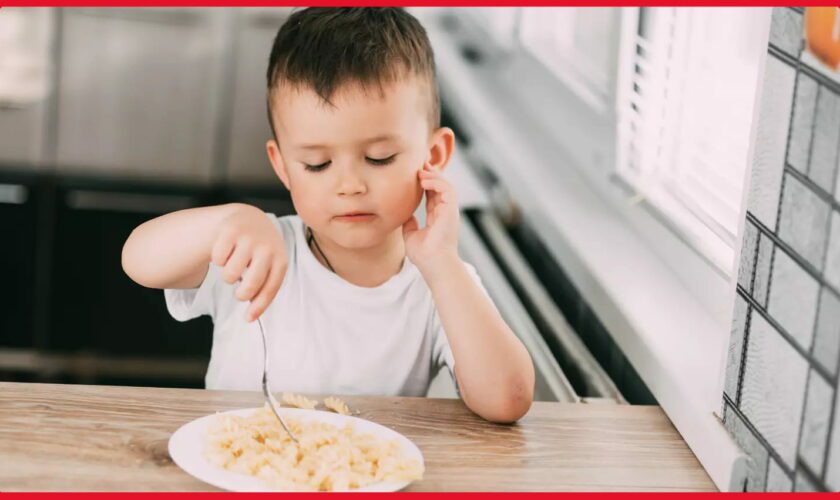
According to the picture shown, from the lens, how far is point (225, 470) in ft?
2.95

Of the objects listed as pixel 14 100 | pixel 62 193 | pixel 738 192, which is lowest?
pixel 62 193

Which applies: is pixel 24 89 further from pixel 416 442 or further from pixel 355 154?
pixel 416 442

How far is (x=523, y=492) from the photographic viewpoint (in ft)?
3.01

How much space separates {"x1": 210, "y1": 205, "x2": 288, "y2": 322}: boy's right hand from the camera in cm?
96

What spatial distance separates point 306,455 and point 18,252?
7.51ft

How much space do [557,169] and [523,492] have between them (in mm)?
1104

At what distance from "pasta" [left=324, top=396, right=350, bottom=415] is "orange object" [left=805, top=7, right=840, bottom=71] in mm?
562

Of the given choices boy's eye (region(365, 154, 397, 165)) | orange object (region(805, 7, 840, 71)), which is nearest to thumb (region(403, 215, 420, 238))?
boy's eye (region(365, 154, 397, 165))

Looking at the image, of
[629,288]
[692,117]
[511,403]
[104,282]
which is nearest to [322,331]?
[511,403]

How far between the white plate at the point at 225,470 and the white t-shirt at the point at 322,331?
0.25 metres

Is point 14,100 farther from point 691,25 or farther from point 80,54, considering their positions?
point 691,25

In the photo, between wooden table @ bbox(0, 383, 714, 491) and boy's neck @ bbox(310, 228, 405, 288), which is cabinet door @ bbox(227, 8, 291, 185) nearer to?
boy's neck @ bbox(310, 228, 405, 288)

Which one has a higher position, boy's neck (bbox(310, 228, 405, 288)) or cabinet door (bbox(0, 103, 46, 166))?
boy's neck (bbox(310, 228, 405, 288))

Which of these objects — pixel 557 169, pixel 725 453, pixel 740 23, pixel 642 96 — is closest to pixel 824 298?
pixel 725 453
